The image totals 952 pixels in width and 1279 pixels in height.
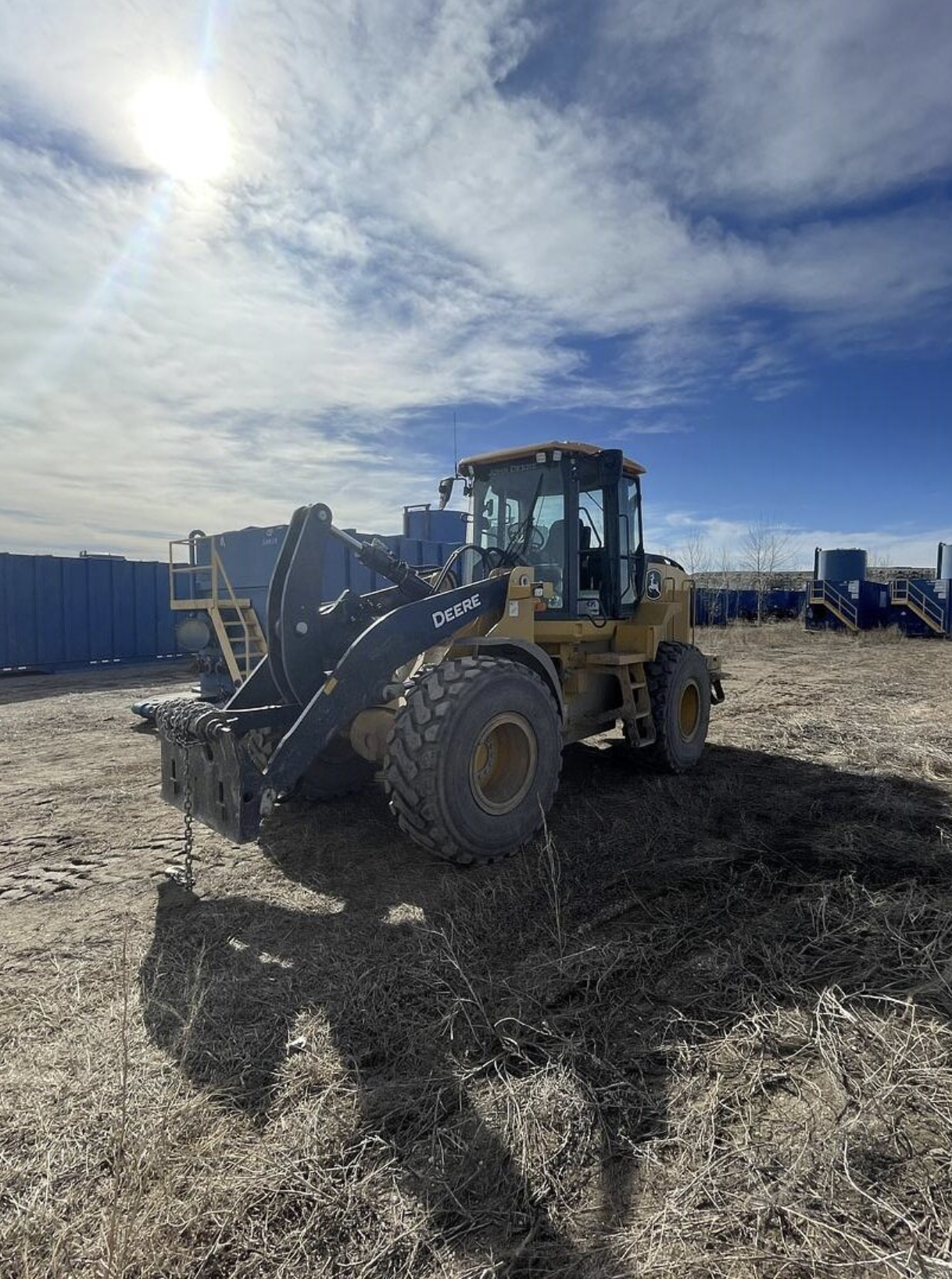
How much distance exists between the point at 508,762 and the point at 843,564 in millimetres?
29917

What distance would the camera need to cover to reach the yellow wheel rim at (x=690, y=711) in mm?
6895

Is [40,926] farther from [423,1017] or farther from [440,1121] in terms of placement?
[440,1121]

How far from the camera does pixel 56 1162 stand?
2.06 meters

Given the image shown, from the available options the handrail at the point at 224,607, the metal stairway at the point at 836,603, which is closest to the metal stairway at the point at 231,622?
the handrail at the point at 224,607

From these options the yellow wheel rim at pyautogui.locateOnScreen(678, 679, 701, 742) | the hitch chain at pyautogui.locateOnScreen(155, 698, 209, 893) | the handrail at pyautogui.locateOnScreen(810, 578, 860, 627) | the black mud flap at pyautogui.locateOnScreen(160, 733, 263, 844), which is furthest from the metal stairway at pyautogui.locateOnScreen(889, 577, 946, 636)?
the black mud flap at pyautogui.locateOnScreen(160, 733, 263, 844)

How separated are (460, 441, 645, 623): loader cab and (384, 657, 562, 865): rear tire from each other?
1.57 meters

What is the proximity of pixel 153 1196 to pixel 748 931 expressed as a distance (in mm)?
2496

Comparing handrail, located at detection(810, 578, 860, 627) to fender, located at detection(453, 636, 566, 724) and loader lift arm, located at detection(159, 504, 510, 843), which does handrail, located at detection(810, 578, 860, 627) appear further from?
loader lift arm, located at detection(159, 504, 510, 843)

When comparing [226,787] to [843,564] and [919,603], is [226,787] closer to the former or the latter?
[919,603]

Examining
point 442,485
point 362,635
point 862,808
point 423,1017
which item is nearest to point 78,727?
point 442,485

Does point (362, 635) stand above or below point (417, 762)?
above

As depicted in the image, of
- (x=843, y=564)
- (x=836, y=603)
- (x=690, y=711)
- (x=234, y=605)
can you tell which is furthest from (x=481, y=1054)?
(x=843, y=564)

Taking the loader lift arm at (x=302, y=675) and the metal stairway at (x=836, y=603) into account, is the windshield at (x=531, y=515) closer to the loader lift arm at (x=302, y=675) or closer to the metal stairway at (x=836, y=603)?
the loader lift arm at (x=302, y=675)

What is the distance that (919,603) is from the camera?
984 inches
